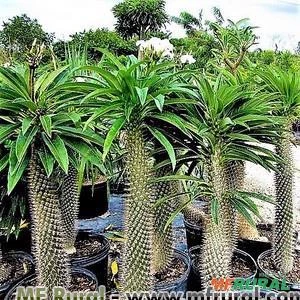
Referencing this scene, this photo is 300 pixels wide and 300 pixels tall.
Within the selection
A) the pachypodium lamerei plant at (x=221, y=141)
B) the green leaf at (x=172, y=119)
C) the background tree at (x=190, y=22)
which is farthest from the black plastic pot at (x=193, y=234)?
the background tree at (x=190, y=22)

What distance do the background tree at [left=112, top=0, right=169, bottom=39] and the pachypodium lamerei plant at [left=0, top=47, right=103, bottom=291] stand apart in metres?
8.47

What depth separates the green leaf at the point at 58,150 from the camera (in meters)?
1.29

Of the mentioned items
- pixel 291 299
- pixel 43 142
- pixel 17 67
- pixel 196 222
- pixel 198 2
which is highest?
pixel 198 2

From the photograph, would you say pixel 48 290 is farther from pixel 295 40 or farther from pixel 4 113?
pixel 295 40

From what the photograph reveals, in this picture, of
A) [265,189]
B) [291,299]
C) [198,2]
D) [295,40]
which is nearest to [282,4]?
[295,40]

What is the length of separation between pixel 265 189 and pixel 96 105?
2691 mm

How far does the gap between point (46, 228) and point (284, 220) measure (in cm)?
101

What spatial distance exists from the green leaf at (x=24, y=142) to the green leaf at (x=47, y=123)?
0.18ft

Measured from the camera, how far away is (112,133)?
4.19 ft

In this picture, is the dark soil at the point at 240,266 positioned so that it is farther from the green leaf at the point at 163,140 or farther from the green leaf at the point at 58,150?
the green leaf at the point at 58,150

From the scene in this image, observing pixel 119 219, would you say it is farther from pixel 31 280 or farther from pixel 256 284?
pixel 256 284

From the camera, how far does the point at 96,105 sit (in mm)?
1397

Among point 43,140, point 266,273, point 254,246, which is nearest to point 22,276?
point 43,140

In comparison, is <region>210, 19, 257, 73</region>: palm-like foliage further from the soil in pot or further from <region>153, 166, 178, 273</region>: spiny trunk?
the soil in pot
